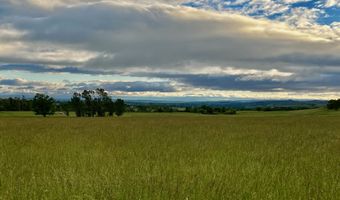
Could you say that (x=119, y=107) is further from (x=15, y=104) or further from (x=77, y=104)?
(x=15, y=104)

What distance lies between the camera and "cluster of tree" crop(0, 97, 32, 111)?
12588 cm

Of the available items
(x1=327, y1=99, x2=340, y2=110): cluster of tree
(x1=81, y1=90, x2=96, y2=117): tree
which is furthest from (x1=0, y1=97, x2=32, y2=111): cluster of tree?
(x1=327, y1=99, x2=340, y2=110): cluster of tree

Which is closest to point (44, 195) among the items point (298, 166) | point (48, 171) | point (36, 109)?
point (48, 171)

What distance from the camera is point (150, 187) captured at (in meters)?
6.86

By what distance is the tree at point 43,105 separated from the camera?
92.8m

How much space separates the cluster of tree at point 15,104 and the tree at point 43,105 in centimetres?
3360

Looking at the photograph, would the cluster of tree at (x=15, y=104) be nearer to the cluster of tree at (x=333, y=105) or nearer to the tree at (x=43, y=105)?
the tree at (x=43, y=105)

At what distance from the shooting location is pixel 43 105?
93.3 meters

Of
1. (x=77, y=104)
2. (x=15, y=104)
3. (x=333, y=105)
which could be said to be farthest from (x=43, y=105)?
(x=333, y=105)

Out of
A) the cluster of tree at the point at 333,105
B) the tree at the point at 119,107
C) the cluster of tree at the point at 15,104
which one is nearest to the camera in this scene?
the cluster of tree at the point at 333,105

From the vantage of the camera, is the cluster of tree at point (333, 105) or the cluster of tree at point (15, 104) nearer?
the cluster of tree at point (333, 105)

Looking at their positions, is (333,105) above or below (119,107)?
above

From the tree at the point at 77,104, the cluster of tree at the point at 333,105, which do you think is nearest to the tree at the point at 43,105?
the tree at the point at 77,104

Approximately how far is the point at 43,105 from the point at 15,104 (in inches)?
1573
